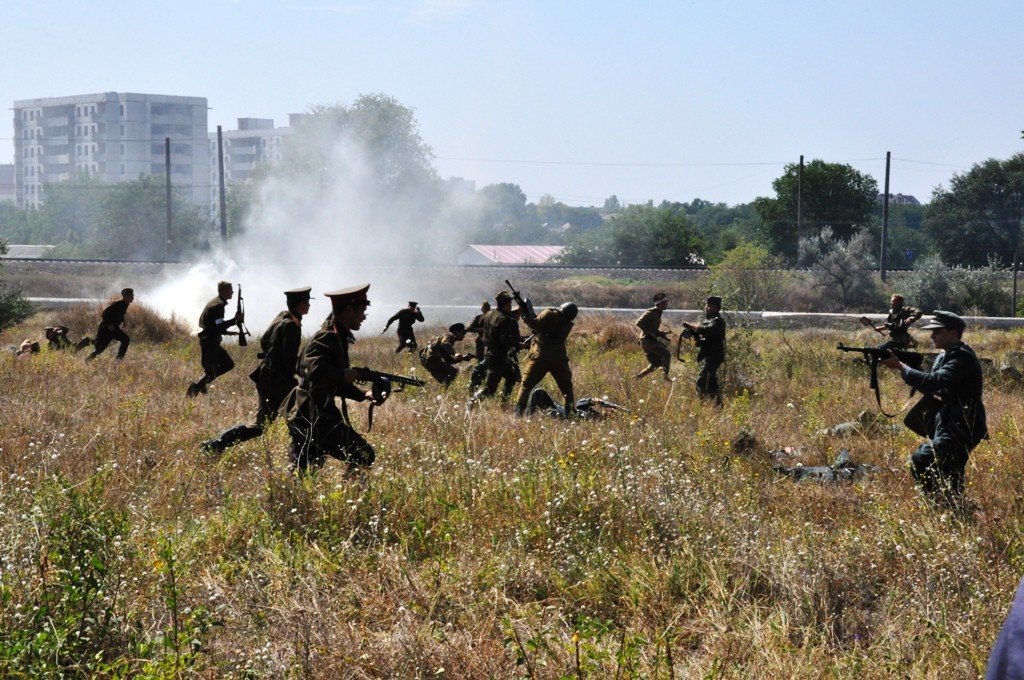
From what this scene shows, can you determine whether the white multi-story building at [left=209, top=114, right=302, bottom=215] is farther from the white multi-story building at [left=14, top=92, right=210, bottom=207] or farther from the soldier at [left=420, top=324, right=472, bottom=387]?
the soldier at [left=420, top=324, right=472, bottom=387]

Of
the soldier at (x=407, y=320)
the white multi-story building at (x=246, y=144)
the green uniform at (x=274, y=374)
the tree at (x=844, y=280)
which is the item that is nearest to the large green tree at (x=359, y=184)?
the tree at (x=844, y=280)

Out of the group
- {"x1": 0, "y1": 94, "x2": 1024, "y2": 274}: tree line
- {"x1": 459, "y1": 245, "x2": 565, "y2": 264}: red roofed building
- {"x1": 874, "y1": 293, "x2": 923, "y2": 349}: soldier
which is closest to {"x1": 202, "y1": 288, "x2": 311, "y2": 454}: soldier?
{"x1": 874, "y1": 293, "x2": 923, "y2": 349}: soldier

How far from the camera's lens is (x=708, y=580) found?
211 inches

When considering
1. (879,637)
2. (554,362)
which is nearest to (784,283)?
(554,362)

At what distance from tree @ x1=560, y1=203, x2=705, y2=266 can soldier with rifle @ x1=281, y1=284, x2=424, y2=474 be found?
48.6 metres

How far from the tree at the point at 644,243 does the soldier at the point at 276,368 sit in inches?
1875

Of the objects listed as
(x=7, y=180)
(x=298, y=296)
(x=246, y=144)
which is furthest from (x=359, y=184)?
(x=7, y=180)

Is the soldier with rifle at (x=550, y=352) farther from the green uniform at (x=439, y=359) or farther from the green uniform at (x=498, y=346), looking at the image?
the green uniform at (x=439, y=359)

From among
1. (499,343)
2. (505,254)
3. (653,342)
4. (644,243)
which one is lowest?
(653,342)

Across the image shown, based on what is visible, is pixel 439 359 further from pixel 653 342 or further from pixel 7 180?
pixel 7 180

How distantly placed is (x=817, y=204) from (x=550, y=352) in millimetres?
51602

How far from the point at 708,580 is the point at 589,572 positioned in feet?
1.95

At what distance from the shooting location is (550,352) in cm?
1170

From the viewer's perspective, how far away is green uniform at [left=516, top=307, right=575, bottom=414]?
11711 mm
